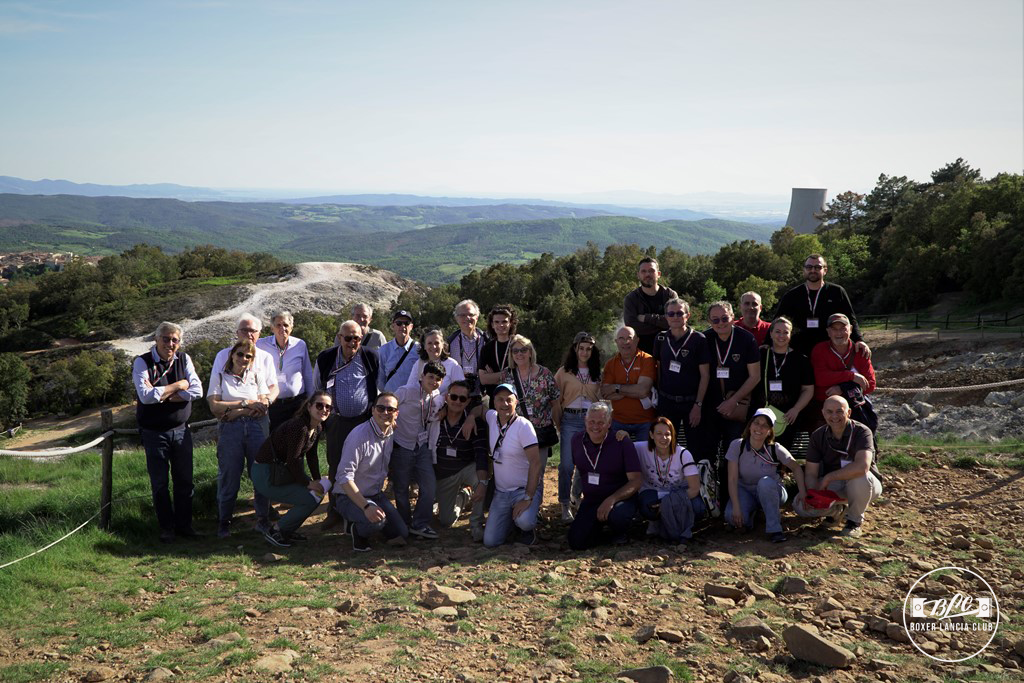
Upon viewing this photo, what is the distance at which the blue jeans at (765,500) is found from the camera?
6.29m

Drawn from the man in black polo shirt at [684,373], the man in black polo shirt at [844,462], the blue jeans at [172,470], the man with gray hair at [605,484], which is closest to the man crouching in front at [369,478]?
the blue jeans at [172,470]

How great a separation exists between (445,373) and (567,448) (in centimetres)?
153

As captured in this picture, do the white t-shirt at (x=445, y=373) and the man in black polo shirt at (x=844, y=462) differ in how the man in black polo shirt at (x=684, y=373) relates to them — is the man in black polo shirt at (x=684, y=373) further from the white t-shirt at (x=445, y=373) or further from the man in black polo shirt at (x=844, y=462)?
the white t-shirt at (x=445, y=373)

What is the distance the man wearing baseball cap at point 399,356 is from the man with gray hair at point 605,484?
6.53 feet

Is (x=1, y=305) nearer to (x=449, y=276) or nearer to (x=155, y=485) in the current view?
(x=155, y=485)

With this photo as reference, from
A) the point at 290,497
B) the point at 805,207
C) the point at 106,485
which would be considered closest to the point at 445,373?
the point at 290,497

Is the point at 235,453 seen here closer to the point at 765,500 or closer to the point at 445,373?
the point at 445,373

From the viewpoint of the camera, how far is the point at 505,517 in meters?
6.65

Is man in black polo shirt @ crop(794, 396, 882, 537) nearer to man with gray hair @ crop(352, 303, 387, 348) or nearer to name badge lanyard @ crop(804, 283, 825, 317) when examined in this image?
name badge lanyard @ crop(804, 283, 825, 317)

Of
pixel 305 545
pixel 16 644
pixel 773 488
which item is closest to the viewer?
pixel 16 644

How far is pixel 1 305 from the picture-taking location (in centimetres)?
6253

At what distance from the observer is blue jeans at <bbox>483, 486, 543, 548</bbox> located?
6594mm

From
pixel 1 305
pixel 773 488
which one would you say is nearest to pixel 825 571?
pixel 773 488

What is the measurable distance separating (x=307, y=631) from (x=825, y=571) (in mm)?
3937
